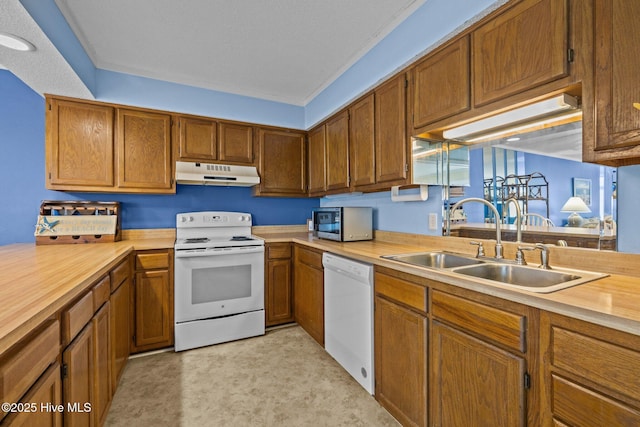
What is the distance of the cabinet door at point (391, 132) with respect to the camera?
81.4 inches

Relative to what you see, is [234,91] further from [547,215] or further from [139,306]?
[547,215]

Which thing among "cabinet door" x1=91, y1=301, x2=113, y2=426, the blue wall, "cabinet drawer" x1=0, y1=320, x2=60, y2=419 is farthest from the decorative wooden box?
"cabinet drawer" x1=0, y1=320, x2=60, y2=419

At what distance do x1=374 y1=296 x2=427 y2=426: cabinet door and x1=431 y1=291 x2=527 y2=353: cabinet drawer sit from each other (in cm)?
15

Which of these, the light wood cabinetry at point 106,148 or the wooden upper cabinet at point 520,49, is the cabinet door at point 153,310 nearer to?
the light wood cabinetry at point 106,148

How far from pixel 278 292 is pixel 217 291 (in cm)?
61

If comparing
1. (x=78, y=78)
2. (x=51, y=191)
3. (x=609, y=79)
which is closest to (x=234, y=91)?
(x=78, y=78)

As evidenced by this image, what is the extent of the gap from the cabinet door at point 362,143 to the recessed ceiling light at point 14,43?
2231mm

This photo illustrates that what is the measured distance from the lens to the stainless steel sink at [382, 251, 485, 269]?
5.97 ft

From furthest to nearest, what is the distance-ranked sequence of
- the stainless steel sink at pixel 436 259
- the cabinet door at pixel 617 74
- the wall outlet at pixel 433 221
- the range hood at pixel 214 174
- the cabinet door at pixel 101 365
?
the range hood at pixel 214 174, the wall outlet at pixel 433 221, the stainless steel sink at pixel 436 259, the cabinet door at pixel 101 365, the cabinet door at pixel 617 74

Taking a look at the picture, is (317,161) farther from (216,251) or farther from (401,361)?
(401,361)

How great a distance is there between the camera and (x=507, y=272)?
5.07ft

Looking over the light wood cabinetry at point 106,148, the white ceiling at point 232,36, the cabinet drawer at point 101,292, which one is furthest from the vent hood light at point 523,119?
the light wood cabinetry at point 106,148

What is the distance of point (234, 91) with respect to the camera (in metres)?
3.36

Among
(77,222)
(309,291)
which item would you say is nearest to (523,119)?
(309,291)
